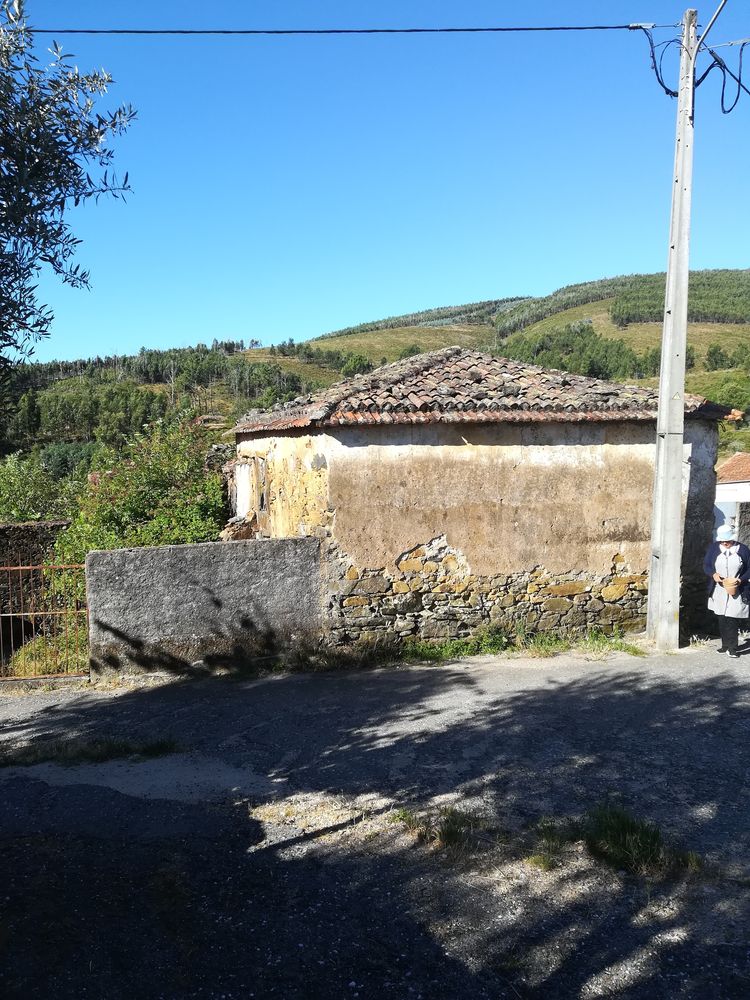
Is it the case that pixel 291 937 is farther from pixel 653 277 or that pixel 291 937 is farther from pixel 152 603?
pixel 653 277

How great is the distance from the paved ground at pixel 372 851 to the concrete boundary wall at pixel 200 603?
3.17ft

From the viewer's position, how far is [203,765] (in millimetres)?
6215

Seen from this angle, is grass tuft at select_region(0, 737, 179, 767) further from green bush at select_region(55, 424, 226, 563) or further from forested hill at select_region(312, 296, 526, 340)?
forested hill at select_region(312, 296, 526, 340)

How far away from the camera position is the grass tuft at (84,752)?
6434 millimetres

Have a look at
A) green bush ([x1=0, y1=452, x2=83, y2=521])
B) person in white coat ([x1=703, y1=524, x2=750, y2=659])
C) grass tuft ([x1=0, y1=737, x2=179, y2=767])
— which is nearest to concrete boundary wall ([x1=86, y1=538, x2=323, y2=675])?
grass tuft ([x1=0, y1=737, x2=179, y2=767])

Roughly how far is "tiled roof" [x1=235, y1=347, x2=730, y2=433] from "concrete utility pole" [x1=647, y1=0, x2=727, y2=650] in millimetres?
632

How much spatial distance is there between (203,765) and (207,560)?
312 cm

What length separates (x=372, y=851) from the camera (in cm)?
459

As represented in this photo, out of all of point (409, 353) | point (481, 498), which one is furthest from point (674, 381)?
point (409, 353)

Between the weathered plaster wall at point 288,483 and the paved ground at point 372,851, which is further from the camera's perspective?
the weathered plaster wall at point 288,483

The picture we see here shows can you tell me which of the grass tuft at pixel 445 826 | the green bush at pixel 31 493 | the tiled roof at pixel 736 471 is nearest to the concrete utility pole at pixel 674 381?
the grass tuft at pixel 445 826

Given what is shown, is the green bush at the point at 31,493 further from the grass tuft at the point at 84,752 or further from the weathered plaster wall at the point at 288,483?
the grass tuft at the point at 84,752

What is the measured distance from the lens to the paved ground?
3432 mm

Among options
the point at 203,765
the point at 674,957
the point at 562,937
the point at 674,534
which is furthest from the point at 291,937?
the point at 674,534
